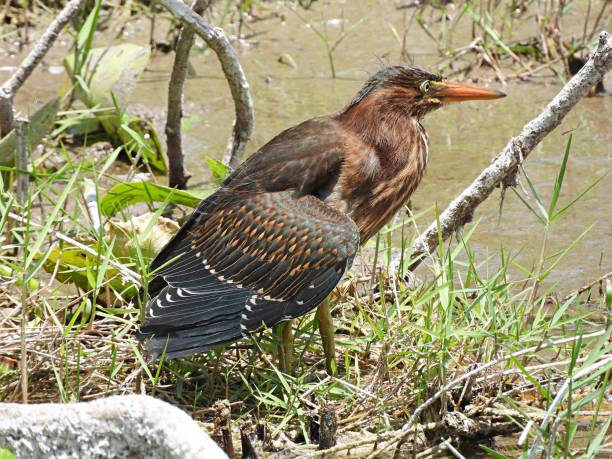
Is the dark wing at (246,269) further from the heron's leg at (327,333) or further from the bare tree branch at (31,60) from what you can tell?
the bare tree branch at (31,60)

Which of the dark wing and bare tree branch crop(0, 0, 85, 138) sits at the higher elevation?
bare tree branch crop(0, 0, 85, 138)

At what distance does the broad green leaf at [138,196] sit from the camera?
5.20 m

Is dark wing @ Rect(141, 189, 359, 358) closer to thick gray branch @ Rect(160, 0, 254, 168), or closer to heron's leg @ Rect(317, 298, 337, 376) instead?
heron's leg @ Rect(317, 298, 337, 376)

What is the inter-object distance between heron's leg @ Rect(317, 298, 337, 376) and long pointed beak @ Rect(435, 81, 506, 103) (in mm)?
1199

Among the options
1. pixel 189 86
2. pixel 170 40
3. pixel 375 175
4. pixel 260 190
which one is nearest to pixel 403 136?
pixel 375 175

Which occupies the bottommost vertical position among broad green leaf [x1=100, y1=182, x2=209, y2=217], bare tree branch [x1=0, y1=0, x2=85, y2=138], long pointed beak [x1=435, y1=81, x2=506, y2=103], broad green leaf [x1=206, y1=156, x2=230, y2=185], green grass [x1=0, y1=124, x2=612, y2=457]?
green grass [x1=0, y1=124, x2=612, y2=457]

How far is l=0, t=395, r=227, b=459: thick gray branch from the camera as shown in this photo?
3.03 metres

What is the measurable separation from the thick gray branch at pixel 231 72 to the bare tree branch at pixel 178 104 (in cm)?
25

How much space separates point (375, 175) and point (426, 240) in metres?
0.56

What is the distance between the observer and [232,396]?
177 inches

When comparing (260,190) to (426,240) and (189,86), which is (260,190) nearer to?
(426,240)

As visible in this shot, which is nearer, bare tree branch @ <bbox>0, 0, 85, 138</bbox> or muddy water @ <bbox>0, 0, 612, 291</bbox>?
bare tree branch @ <bbox>0, 0, 85, 138</bbox>

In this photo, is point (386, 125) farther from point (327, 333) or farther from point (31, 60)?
point (31, 60)

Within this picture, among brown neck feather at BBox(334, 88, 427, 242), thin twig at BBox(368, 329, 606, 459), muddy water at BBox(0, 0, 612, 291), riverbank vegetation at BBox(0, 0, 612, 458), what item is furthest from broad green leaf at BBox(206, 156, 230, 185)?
thin twig at BBox(368, 329, 606, 459)
